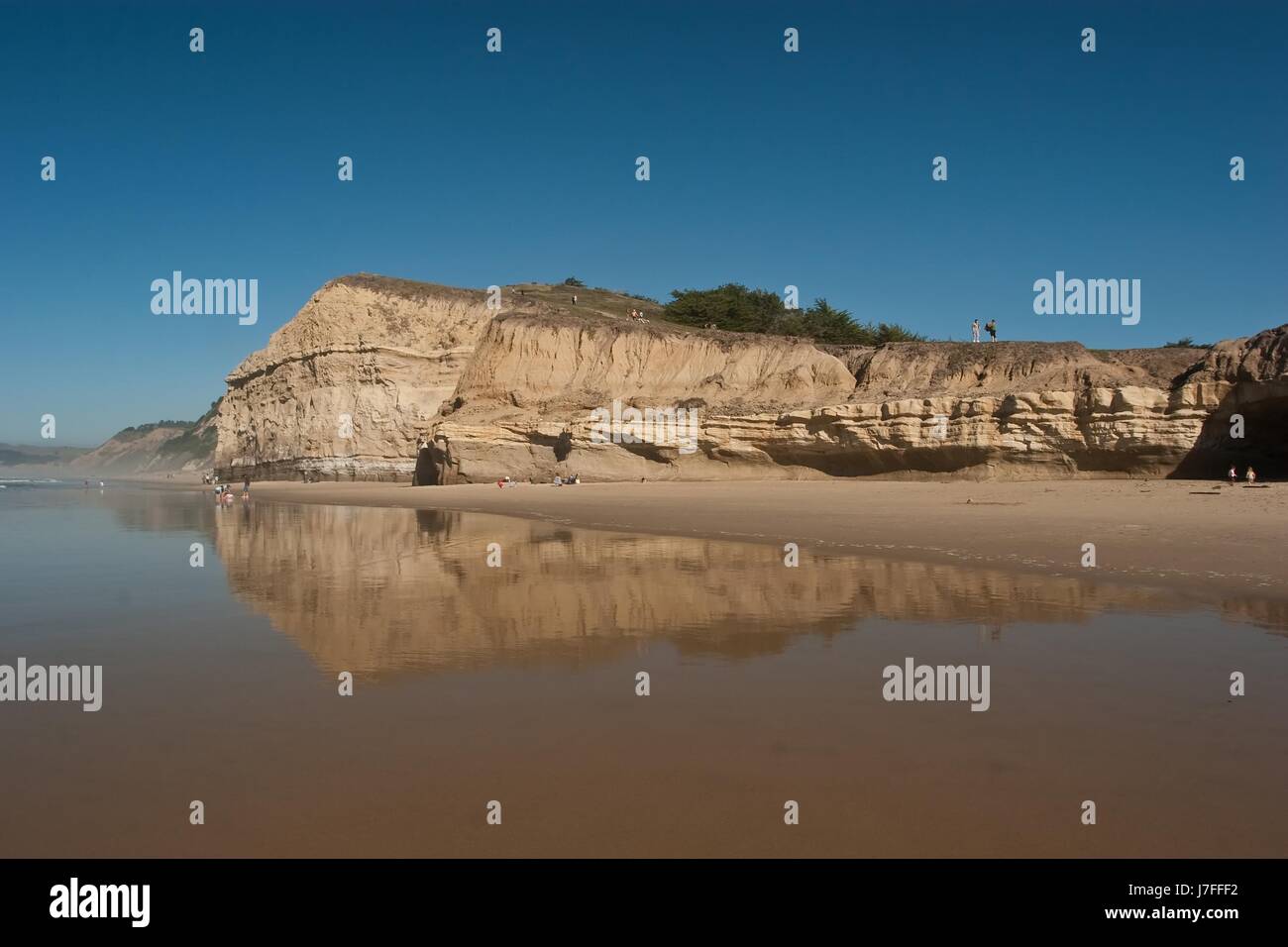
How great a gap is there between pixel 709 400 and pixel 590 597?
71.2ft

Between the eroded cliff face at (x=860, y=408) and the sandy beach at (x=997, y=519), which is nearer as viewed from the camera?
the sandy beach at (x=997, y=519)

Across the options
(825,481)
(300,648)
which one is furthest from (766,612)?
(825,481)

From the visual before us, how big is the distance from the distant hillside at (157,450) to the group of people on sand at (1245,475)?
9397cm

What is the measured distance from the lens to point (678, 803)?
3508mm

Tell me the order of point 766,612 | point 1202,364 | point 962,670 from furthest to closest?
point 1202,364 → point 766,612 → point 962,670

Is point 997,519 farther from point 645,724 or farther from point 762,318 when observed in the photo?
point 762,318

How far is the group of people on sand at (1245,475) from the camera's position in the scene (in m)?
17.7

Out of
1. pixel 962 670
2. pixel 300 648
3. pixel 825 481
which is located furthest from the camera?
pixel 825 481

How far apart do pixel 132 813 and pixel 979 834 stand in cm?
353

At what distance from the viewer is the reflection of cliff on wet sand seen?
6.57m
